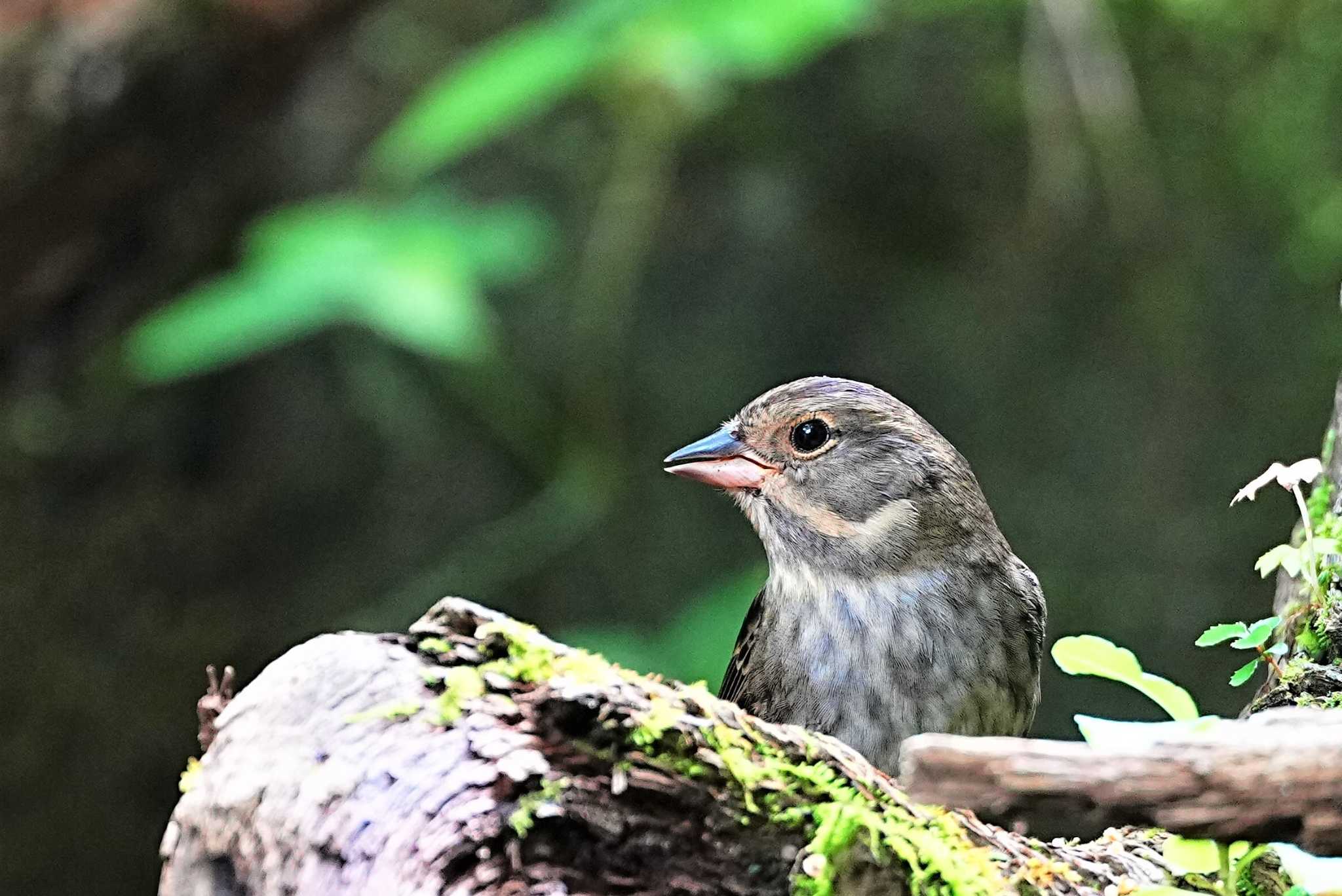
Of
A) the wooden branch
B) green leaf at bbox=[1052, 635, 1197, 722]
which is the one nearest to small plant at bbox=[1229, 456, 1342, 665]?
green leaf at bbox=[1052, 635, 1197, 722]

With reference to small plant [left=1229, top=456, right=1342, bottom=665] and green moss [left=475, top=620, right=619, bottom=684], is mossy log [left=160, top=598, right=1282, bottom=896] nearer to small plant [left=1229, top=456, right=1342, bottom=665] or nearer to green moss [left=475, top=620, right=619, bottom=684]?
green moss [left=475, top=620, right=619, bottom=684]

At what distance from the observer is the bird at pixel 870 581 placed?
2893 mm

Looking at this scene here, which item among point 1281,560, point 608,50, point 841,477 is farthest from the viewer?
point 608,50

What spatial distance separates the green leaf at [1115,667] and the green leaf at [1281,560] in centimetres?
40

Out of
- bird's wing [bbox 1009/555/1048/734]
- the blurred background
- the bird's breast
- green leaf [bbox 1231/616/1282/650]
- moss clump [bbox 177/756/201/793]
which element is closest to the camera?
moss clump [bbox 177/756/201/793]

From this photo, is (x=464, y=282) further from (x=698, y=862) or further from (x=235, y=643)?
(x=698, y=862)

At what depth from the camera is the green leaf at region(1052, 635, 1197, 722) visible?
1.91 meters

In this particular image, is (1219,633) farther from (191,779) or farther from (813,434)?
(191,779)

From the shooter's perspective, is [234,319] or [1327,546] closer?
[1327,546]

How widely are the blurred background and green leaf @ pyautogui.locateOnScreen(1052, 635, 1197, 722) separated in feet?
9.62

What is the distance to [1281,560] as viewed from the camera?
233cm

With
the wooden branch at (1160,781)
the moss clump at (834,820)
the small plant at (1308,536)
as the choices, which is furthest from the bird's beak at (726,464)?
the wooden branch at (1160,781)

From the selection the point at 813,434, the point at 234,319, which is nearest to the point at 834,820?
the point at 813,434

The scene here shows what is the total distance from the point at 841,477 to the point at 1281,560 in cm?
106
